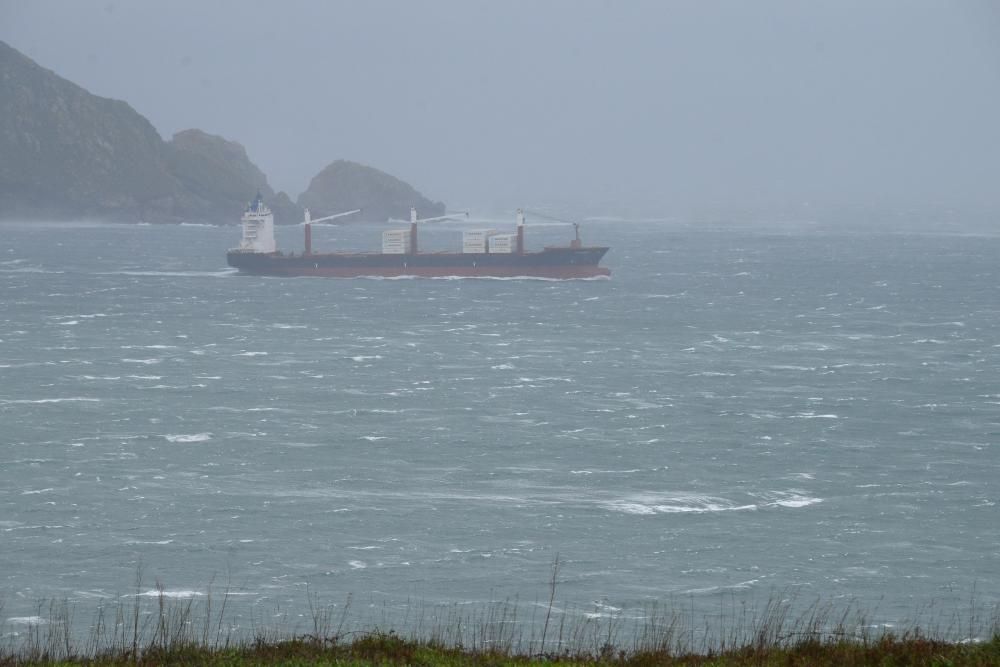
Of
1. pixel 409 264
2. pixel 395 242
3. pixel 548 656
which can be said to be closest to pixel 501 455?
→ pixel 548 656

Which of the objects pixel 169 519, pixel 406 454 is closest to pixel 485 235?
pixel 406 454

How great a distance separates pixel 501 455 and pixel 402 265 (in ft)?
299

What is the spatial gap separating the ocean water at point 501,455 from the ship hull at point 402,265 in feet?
123

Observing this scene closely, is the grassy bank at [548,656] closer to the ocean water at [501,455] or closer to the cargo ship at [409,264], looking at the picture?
the ocean water at [501,455]

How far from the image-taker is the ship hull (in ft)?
452

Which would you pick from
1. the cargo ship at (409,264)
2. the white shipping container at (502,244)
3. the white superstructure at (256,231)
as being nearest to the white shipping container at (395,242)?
the cargo ship at (409,264)

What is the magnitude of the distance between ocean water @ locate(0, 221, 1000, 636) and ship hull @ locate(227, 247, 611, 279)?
37.4 meters

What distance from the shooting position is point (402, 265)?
139 m

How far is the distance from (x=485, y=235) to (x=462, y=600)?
370 feet

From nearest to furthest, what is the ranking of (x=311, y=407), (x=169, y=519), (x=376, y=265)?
1. (x=169, y=519)
2. (x=311, y=407)
3. (x=376, y=265)

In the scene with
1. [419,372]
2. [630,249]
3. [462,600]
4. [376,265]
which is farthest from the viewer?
[630,249]

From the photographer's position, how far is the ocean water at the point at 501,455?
35344 mm

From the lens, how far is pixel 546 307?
104750mm

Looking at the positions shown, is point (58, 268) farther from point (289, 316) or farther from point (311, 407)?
point (311, 407)
